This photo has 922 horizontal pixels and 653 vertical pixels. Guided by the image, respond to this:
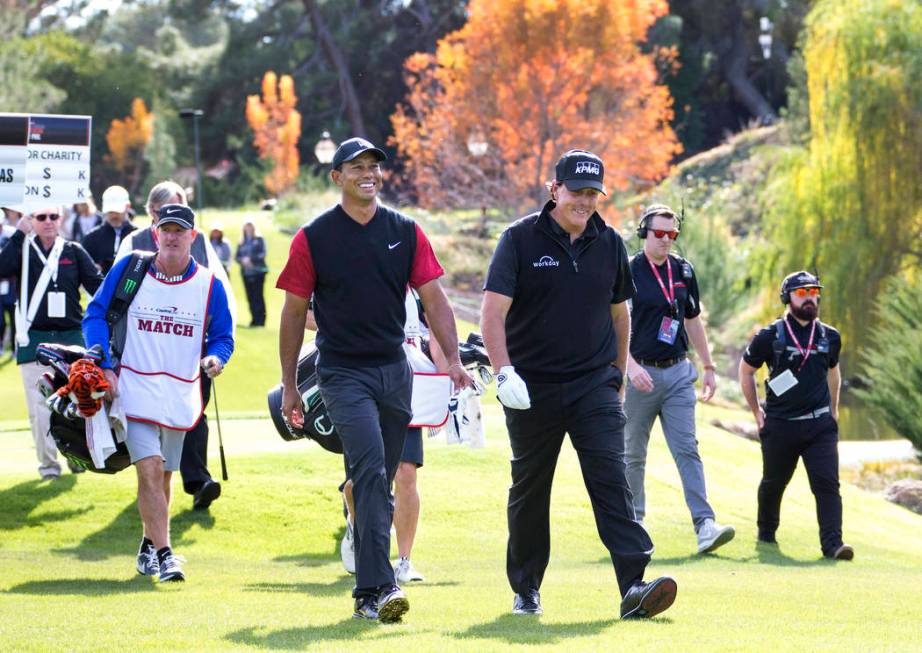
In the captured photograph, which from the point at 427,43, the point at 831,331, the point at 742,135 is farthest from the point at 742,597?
the point at 427,43

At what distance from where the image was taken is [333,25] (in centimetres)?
6322

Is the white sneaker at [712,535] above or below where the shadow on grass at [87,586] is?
above

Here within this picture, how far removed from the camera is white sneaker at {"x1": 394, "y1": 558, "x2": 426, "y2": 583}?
913cm

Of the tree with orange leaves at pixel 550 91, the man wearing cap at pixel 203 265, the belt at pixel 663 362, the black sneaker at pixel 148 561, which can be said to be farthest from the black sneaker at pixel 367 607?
the tree with orange leaves at pixel 550 91

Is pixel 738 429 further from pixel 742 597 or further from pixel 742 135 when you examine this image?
pixel 742 135

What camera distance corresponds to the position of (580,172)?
24.1ft

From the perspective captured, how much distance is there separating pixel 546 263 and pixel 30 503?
5432 mm

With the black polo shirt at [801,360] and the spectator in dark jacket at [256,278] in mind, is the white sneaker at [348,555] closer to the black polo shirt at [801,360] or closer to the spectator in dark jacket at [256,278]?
the black polo shirt at [801,360]

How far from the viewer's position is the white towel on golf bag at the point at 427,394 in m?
9.06

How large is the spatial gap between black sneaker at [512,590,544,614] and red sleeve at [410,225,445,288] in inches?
62.9

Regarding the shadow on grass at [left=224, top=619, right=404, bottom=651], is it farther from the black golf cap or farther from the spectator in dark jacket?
the spectator in dark jacket

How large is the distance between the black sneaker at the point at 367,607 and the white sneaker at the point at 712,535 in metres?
4.35

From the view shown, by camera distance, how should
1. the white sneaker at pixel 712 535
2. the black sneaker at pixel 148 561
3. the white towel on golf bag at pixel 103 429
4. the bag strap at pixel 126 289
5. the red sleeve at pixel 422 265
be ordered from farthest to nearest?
the white sneaker at pixel 712 535 → the black sneaker at pixel 148 561 → the bag strap at pixel 126 289 → the white towel on golf bag at pixel 103 429 → the red sleeve at pixel 422 265

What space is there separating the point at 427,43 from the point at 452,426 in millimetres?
51709
